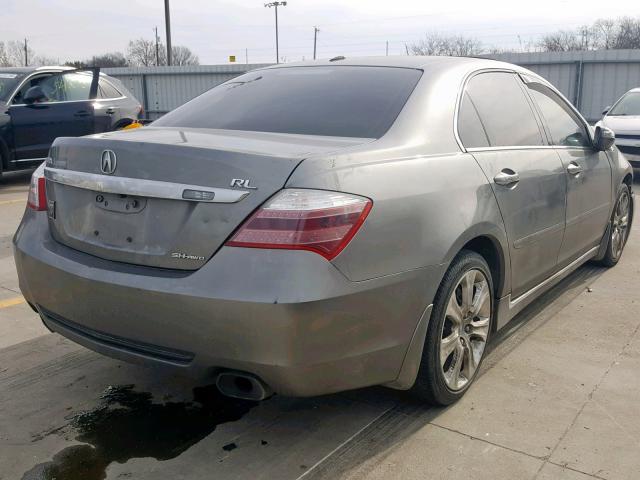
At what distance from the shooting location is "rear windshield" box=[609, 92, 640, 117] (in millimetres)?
11812

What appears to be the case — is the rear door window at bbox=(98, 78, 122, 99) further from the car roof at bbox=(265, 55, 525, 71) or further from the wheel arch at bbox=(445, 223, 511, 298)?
the wheel arch at bbox=(445, 223, 511, 298)

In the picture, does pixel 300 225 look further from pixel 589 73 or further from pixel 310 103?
pixel 589 73

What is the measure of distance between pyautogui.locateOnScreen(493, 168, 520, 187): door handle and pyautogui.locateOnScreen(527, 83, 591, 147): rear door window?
0.85 m

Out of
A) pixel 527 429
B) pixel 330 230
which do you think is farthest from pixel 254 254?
pixel 527 429

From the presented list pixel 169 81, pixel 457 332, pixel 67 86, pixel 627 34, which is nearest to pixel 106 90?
pixel 67 86

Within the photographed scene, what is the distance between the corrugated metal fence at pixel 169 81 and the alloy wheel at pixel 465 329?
73.1ft

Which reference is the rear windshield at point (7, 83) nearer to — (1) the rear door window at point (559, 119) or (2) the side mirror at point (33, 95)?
(2) the side mirror at point (33, 95)

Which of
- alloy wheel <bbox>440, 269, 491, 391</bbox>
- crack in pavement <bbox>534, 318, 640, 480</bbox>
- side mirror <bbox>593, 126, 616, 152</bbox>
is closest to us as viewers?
crack in pavement <bbox>534, 318, 640, 480</bbox>

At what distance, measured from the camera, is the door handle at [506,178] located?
328 cm

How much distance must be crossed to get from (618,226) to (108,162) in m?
4.44

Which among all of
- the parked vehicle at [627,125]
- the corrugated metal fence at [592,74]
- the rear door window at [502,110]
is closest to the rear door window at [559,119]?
the rear door window at [502,110]

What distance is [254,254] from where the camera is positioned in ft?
7.79

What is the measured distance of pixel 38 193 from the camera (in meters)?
3.10

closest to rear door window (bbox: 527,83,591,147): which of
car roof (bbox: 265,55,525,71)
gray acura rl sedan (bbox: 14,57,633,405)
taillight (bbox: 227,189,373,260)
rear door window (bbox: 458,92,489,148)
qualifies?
car roof (bbox: 265,55,525,71)
